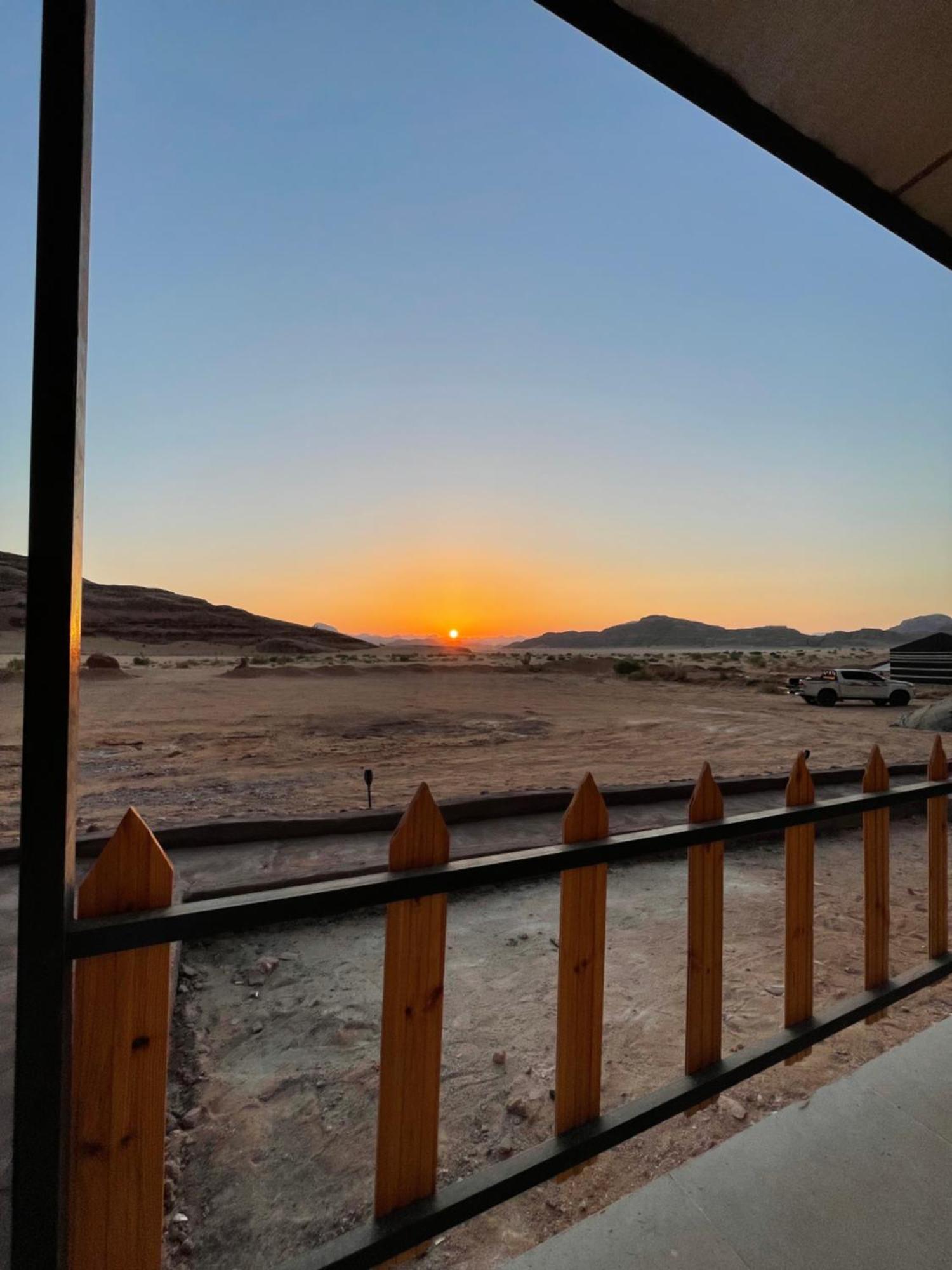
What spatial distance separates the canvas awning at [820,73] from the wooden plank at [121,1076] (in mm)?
1894

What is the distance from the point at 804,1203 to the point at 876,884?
3.24 ft

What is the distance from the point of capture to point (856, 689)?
19.0 m

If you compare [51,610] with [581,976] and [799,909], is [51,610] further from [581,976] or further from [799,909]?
[799,909]

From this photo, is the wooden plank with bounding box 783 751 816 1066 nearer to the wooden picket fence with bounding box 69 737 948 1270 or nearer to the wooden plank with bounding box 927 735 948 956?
the wooden picket fence with bounding box 69 737 948 1270

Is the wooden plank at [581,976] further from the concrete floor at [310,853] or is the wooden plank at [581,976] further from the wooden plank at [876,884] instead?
the concrete floor at [310,853]

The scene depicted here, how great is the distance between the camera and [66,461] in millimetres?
867

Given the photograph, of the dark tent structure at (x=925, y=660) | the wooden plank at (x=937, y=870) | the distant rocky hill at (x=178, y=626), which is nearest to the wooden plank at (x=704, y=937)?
the wooden plank at (x=937, y=870)

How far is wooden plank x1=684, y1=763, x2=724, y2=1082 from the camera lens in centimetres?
164

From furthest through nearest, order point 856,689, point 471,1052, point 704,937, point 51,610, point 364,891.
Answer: point 856,689
point 471,1052
point 704,937
point 364,891
point 51,610


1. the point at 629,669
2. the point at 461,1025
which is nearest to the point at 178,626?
the point at 629,669

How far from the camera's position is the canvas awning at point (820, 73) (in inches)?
55.3

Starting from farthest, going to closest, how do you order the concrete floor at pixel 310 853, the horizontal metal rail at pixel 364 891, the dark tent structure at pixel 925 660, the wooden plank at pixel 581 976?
the dark tent structure at pixel 925 660
the concrete floor at pixel 310 853
the wooden plank at pixel 581 976
the horizontal metal rail at pixel 364 891

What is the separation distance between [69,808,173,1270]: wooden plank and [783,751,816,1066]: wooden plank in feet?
5.34

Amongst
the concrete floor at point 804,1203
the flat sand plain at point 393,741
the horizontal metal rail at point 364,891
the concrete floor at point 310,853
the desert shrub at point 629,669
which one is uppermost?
the horizontal metal rail at point 364,891
